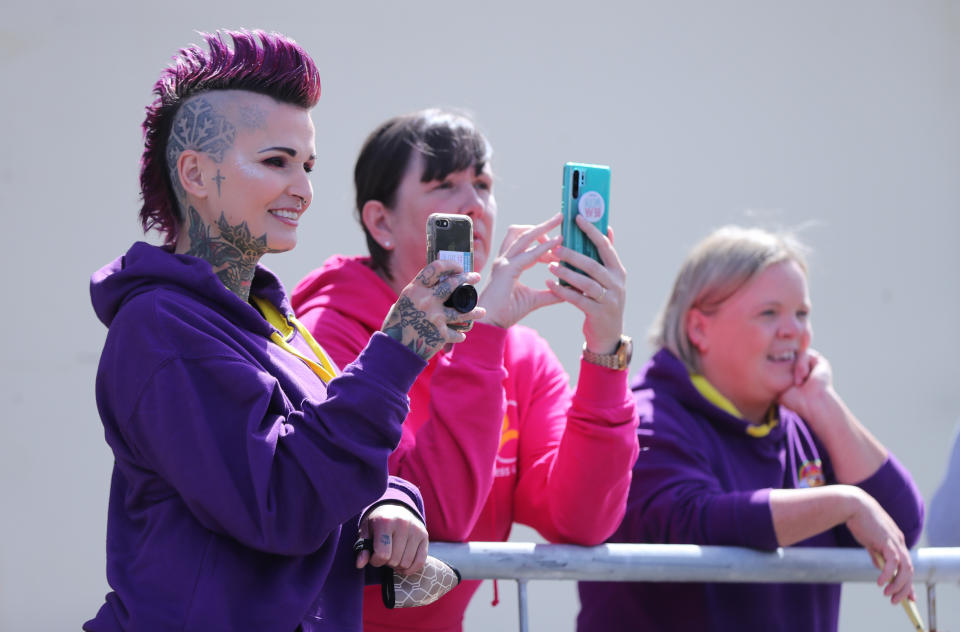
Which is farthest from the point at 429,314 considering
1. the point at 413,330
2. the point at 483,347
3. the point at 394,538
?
the point at 483,347

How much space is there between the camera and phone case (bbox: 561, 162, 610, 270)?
214 centimetres

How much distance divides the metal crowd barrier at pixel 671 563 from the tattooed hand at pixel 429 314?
A: 0.64 metres

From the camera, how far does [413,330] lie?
57.2 inches

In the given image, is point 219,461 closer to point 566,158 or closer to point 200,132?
point 200,132

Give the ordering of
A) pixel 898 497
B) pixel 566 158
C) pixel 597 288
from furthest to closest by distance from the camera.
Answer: pixel 566 158
pixel 898 497
pixel 597 288

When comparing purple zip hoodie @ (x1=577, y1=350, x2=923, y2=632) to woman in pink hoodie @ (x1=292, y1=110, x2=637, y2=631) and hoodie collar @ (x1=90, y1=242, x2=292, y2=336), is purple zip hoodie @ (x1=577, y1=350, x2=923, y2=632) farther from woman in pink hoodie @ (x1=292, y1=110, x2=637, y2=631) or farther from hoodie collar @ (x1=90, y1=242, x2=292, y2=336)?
hoodie collar @ (x1=90, y1=242, x2=292, y2=336)

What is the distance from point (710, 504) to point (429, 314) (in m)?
1.15

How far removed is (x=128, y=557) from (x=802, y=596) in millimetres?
1744

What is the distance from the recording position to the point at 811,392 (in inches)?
107

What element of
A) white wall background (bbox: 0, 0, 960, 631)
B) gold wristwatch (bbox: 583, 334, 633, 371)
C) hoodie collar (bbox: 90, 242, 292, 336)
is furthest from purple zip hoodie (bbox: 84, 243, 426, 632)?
white wall background (bbox: 0, 0, 960, 631)

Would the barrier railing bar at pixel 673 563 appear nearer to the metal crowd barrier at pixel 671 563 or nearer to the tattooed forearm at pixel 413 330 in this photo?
the metal crowd barrier at pixel 671 563

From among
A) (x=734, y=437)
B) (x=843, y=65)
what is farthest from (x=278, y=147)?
(x=843, y=65)

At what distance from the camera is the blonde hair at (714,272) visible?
9.19ft

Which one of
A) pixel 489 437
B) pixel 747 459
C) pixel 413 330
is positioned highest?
pixel 413 330
